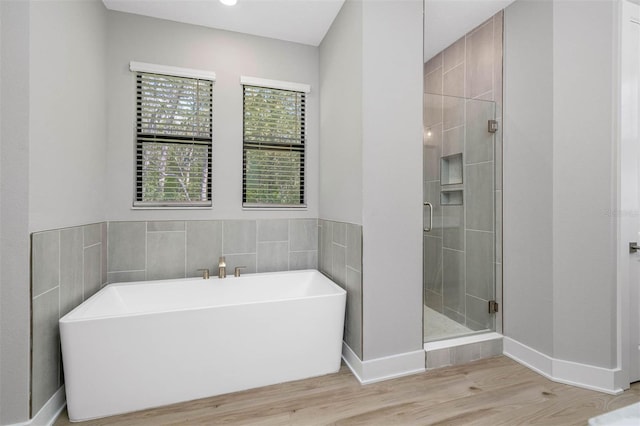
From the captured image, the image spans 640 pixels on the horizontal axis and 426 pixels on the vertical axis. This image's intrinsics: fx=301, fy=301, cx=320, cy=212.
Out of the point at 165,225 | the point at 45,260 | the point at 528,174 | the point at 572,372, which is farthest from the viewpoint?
the point at 165,225

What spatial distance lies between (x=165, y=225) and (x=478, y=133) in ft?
8.95

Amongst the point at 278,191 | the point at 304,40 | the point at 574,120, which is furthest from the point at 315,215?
the point at 574,120

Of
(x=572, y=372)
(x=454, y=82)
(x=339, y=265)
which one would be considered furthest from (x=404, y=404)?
(x=454, y=82)

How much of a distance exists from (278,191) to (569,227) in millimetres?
2244

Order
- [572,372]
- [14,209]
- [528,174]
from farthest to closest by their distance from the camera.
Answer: [528,174]
[572,372]
[14,209]

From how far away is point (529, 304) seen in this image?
2213 millimetres

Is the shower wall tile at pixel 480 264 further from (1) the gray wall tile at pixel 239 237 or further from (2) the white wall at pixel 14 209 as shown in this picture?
(2) the white wall at pixel 14 209

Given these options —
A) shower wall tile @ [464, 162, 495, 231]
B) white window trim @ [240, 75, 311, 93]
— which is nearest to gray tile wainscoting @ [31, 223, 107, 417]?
white window trim @ [240, 75, 311, 93]

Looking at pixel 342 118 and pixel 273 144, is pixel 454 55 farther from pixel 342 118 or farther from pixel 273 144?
pixel 273 144

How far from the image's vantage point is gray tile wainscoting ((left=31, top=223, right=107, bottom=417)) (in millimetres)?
1524

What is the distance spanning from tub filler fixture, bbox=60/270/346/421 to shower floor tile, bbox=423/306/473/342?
0.72m

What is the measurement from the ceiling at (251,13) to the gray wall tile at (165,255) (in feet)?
5.93

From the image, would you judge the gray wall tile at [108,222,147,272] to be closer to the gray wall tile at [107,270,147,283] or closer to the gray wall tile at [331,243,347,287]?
the gray wall tile at [107,270,147,283]

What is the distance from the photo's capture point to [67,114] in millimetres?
1825
